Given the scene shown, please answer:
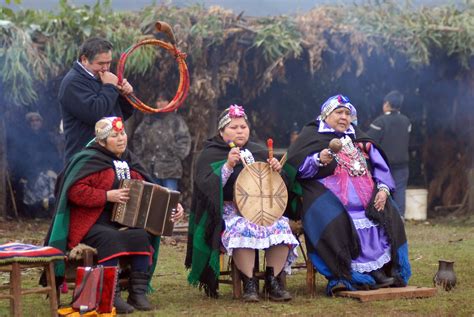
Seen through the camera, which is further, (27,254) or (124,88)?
(124,88)

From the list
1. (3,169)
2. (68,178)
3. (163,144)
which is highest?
(163,144)

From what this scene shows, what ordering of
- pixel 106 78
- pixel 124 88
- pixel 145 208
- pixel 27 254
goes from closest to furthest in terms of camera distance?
pixel 27 254 < pixel 145 208 < pixel 106 78 < pixel 124 88

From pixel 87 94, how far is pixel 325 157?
186 centimetres

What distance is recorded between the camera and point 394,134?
1347 centimetres

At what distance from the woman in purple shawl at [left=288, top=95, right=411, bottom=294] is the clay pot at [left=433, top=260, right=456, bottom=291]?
28 cm

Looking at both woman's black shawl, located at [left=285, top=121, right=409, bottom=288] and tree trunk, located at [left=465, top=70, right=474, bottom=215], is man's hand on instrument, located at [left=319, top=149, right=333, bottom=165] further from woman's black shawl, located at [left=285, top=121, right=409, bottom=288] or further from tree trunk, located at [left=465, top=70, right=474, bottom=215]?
tree trunk, located at [left=465, top=70, right=474, bottom=215]

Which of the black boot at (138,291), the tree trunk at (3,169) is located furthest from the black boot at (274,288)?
the tree trunk at (3,169)

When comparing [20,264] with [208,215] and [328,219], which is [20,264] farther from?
[328,219]

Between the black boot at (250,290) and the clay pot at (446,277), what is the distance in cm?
155

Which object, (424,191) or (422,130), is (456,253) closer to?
(424,191)

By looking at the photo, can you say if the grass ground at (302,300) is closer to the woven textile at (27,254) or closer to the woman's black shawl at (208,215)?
the woman's black shawl at (208,215)

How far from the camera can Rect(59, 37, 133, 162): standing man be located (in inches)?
282

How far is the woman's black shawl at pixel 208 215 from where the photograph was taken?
7258 mm

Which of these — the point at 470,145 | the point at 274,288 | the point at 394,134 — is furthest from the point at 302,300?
the point at 470,145
